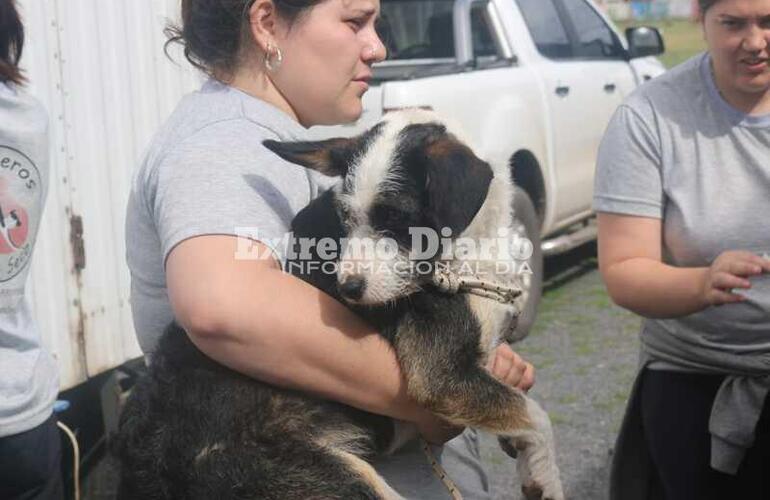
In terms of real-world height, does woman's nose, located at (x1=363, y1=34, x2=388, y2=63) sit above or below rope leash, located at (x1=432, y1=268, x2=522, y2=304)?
above

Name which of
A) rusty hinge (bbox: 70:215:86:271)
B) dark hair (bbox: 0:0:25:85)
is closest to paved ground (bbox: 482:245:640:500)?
rusty hinge (bbox: 70:215:86:271)

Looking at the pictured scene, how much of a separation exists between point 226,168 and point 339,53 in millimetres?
391

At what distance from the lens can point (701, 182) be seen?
2.77 m

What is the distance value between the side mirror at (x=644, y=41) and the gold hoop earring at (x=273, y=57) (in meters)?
6.79

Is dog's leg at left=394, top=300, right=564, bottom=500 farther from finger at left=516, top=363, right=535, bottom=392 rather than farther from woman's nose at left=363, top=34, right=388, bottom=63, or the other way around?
woman's nose at left=363, top=34, right=388, bottom=63

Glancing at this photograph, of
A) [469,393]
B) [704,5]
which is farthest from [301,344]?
[704,5]

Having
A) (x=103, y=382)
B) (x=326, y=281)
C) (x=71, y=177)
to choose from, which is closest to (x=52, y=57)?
(x=71, y=177)

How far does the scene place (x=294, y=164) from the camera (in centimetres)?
205

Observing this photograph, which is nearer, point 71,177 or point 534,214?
point 71,177

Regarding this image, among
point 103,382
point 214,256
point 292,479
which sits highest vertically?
point 214,256

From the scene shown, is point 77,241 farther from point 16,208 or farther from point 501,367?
point 501,367

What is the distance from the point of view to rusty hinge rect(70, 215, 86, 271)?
4.17 meters

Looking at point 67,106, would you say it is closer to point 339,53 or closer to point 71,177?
point 71,177

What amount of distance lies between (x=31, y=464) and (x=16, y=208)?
649 millimetres
